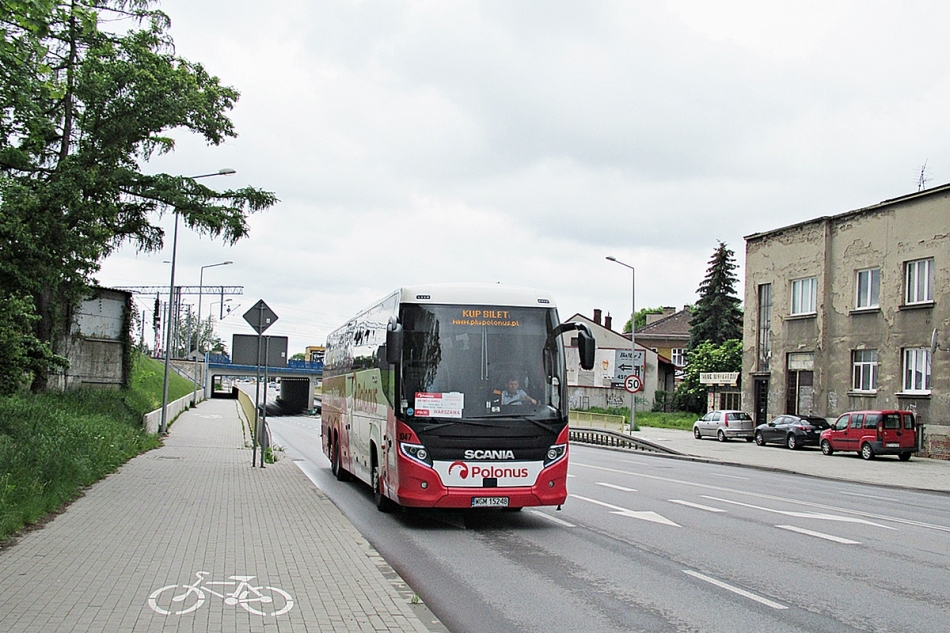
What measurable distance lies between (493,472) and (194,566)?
13.8 feet

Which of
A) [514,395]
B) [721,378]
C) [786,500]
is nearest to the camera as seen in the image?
[514,395]

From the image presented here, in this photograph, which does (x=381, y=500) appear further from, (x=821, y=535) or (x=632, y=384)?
(x=632, y=384)

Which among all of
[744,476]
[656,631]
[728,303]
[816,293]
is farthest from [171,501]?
[728,303]

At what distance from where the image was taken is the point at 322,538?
10.6 metres

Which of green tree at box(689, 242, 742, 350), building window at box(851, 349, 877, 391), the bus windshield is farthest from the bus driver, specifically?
green tree at box(689, 242, 742, 350)

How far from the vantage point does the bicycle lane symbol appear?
696 centimetres

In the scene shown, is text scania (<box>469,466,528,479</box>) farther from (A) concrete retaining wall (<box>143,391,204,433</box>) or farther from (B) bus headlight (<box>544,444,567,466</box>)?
(A) concrete retaining wall (<box>143,391,204,433</box>)

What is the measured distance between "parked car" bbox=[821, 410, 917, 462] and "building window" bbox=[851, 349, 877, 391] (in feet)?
15.5

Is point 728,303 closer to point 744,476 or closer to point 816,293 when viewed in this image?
point 816,293

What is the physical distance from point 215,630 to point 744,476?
1944cm

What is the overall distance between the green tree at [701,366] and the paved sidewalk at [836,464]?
1064 inches

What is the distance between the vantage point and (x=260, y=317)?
20.2m

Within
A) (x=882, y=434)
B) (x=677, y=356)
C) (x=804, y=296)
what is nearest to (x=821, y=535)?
(x=882, y=434)

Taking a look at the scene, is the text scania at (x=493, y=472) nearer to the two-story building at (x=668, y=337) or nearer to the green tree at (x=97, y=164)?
the green tree at (x=97, y=164)
